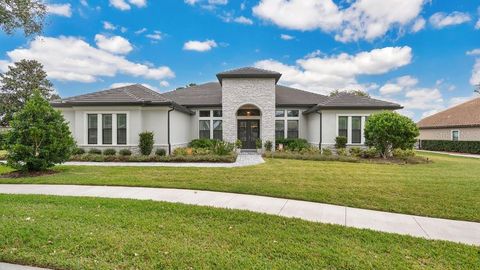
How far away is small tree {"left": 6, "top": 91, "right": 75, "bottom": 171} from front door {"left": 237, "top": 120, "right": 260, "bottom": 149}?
12453mm

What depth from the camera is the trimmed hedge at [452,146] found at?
22.0 metres

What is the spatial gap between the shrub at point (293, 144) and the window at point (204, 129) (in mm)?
5625

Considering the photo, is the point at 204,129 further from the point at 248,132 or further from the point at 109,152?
the point at 109,152

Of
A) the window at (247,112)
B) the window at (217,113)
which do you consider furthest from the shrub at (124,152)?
the window at (247,112)

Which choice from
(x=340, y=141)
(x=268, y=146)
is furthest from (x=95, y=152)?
(x=340, y=141)

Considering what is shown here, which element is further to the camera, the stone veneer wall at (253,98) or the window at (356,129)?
the stone veneer wall at (253,98)

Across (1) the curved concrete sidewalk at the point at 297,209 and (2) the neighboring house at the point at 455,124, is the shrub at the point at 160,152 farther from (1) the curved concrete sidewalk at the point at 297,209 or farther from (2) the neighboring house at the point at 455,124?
(2) the neighboring house at the point at 455,124

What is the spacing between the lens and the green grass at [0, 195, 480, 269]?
3377 millimetres

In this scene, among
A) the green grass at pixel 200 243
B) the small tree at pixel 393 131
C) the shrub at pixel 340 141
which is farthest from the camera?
the shrub at pixel 340 141

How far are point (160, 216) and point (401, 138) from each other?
1467 cm

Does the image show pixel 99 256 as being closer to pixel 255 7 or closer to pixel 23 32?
pixel 23 32

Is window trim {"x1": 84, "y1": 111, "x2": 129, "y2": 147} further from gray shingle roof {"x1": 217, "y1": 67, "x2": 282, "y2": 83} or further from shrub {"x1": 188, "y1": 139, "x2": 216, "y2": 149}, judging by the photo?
gray shingle roof {"x1": 217, "y1": 67, "x2": 282, "y2": 83}

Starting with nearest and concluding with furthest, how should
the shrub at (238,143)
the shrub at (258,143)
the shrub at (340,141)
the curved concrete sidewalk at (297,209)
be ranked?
the curved concrete sidewalk at (297,209) → the shrub at (340,141) → the shrub at (238,143) → the shrub at (258,143)

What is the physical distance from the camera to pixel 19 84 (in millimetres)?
36594
